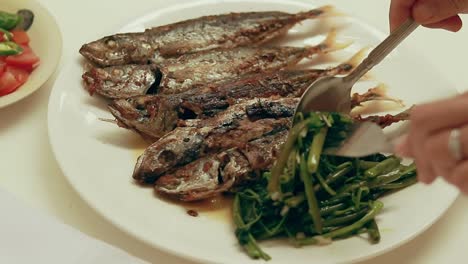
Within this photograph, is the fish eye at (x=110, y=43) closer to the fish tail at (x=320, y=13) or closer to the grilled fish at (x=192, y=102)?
the grilled fish at (x=192, y=102)

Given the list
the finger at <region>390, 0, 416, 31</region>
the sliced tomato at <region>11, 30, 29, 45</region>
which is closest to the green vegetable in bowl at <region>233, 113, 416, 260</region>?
the finger at <region>390, 0, 416, 31</region>

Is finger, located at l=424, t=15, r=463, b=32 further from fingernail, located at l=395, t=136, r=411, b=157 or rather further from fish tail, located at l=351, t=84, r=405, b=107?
fingernail, located at l=395, t=136, r=411, b=157

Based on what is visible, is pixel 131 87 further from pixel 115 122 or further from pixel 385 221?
pixel 385 221

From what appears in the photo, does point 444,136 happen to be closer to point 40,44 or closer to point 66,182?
point 66,182

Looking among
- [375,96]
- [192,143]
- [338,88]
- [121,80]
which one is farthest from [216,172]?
[375,96]

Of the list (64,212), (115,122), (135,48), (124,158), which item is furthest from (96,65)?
(64,212)

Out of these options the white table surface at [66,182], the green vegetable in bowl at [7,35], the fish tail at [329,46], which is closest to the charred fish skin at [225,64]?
the fish tail at [329,46]
